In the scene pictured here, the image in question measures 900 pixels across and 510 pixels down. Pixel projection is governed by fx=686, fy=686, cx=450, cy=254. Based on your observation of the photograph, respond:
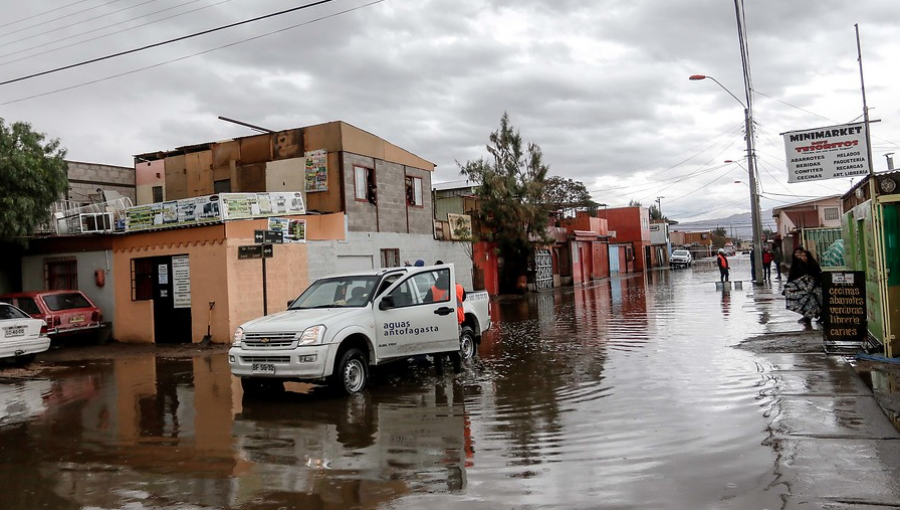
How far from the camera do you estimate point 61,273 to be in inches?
832

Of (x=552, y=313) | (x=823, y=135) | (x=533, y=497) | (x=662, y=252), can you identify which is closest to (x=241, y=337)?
(x=533, y=497)

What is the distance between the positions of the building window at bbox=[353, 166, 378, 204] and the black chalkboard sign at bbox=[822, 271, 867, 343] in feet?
51.2

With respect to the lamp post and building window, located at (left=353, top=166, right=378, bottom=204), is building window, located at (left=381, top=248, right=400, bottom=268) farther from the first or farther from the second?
the lamp post

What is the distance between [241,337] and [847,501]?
299 inches

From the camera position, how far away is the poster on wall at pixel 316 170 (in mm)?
22719

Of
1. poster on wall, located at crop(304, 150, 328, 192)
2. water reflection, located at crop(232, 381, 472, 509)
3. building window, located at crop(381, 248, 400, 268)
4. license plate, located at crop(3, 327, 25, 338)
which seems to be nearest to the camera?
water reflection, located at crop(232, 381, 472, 509)

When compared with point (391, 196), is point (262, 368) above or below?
below

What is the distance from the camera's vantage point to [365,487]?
5.63 m

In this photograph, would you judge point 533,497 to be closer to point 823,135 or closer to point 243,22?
point 243,22

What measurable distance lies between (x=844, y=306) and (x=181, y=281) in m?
15.8

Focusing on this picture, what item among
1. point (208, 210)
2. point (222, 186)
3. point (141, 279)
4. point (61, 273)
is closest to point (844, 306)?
point (208, 210)

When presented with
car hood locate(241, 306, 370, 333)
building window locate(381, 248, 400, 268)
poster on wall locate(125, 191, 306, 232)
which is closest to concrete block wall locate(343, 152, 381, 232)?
building window locate(381, 248, 400, 268)

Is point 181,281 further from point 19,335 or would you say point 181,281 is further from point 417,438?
point 417,438

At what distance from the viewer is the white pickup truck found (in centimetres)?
923
